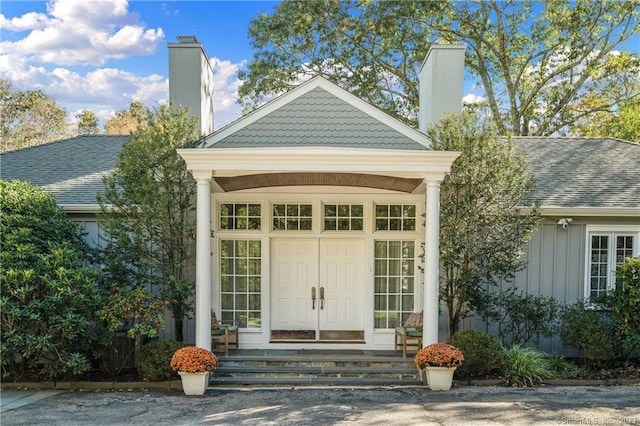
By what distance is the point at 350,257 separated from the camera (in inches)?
363

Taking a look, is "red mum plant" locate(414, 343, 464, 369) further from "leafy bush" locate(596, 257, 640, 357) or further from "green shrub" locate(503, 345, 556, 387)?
"leafy bush" locate(596, 257, 640, 357)

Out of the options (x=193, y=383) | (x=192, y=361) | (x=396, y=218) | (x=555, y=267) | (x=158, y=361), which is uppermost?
(x=396, y=218)

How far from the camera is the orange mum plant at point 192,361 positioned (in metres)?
6.90

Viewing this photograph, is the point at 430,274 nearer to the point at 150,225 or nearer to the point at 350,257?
the point at 350,257

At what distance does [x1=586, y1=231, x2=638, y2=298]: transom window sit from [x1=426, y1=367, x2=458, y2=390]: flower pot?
3946mm

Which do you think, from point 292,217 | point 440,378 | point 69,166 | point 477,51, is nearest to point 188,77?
point 292,217

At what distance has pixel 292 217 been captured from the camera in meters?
9.20

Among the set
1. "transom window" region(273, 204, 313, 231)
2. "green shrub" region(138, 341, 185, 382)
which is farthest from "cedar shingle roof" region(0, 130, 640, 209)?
"transom window" region(273, 204, 313, 231)

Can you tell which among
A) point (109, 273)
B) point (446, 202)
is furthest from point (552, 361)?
point (109, 273)

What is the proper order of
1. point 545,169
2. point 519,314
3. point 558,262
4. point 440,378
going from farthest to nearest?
point 545,169 < point 558,262 < point 519,314 < point 440,378

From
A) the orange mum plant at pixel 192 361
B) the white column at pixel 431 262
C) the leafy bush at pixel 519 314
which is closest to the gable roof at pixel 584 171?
the leafy bush at pixel 519 314

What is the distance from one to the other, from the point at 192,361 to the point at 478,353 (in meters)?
4.53

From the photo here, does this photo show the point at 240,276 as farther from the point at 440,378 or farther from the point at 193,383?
the point at 440,378

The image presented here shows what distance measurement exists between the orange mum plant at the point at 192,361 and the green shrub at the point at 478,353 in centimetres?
398
